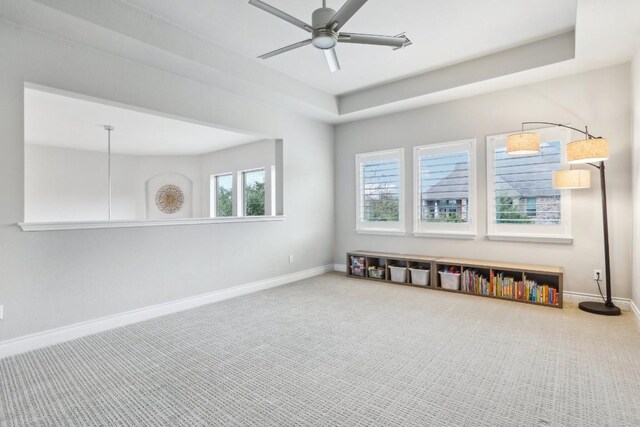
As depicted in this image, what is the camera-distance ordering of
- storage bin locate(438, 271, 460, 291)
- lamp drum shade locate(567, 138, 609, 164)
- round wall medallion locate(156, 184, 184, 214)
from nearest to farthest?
lamp drum shade locate(567, 138, 609, 164)
storage bin locate(438, 271, 460, 291)
round wall medallion locate(156, 184, 184, 214)

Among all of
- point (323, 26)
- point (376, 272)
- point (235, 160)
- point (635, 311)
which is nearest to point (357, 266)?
point (376, 272)

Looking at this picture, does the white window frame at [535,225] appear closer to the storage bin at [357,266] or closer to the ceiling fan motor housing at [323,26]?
the storage bin at [357,266]

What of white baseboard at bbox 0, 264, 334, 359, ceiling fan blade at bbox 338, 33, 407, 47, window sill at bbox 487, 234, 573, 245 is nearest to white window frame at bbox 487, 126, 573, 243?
window sill at bbox 487, 234, 573, 245

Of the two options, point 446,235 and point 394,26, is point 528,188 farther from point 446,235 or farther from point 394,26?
point 394,26

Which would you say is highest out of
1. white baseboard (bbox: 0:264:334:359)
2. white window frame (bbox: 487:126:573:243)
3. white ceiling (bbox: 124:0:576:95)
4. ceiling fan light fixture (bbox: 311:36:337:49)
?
white ceiling (bbox: 124:0:576:95)

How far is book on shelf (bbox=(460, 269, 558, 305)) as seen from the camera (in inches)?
149

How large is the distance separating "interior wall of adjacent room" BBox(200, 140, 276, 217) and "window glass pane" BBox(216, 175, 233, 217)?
8.3 inches

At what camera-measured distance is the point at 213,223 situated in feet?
14.0

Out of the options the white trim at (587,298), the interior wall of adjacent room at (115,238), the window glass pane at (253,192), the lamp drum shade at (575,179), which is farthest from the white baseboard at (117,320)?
the lamp drum shade at (575,179)

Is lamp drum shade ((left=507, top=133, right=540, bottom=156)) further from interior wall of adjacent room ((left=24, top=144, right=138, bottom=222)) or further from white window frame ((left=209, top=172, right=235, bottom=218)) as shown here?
interior wall of adjacent room ((left=24, top=144, right=138, bottom=222))

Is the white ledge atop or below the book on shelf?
atop

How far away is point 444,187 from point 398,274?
4.80 feet

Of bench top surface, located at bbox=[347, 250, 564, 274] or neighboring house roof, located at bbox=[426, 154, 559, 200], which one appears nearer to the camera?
bench top surface, located at bbox=[347, 250, 564, 274]

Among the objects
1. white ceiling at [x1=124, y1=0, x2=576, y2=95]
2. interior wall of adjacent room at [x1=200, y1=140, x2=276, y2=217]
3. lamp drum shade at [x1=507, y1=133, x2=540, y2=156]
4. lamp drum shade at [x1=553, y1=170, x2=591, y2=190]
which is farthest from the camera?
interior wall of adjacent room at [x1=200, y1=140, x2=276, y2=217]
